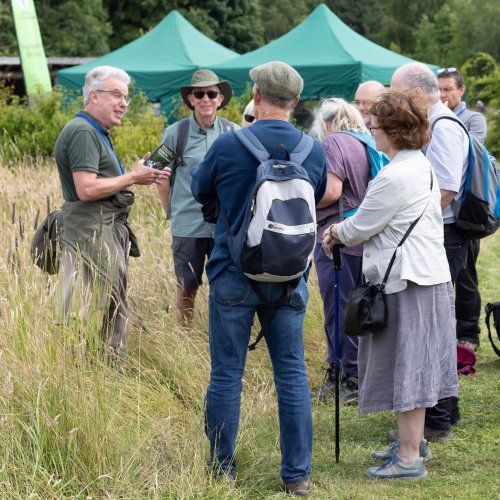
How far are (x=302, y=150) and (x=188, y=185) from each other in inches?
99.2

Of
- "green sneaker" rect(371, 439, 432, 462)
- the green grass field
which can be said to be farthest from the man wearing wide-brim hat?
"green sneaker" rect(371, 439, 432, 462)

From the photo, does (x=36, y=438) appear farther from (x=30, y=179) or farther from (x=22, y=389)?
(x=30, y=179)

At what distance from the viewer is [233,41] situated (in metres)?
41.4

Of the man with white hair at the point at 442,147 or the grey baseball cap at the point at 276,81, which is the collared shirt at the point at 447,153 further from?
the grey baseball cap at the point at 276,81

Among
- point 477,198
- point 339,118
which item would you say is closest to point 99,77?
point 339,118

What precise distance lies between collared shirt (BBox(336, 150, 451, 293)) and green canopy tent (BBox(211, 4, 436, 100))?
51.4ft

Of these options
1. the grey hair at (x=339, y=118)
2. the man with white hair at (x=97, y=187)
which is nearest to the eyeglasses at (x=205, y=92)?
the grey hair at (x=339, y=118)

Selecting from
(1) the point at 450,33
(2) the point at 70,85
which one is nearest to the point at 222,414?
(2) the point at 70,85

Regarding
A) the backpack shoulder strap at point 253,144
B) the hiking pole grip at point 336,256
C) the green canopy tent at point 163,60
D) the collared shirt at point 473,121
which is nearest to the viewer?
the backpack shoulder strap at point 253,144

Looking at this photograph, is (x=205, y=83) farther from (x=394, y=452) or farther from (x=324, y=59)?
(x=324, y=59)

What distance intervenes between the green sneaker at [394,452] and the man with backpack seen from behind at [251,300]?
673mm

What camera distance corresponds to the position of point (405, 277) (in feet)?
13.8

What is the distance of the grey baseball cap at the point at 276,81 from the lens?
3.88 m

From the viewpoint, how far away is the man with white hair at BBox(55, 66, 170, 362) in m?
5.00
